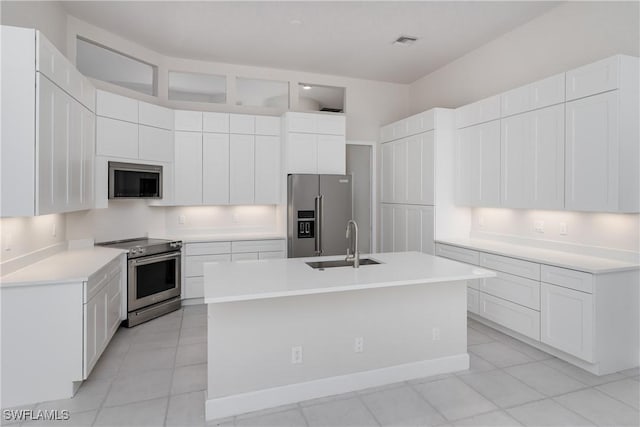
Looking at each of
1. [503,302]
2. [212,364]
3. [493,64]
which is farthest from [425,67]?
[212,364]

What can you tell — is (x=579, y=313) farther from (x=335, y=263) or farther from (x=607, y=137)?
(x=335, y=263)

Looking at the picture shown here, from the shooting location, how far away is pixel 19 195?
246 cm

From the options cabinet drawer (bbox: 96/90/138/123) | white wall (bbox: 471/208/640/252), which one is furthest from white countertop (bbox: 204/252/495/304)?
cabinet drawer (bbox: 96/90/138/123)

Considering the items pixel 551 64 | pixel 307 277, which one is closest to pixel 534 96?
pixel 551 64

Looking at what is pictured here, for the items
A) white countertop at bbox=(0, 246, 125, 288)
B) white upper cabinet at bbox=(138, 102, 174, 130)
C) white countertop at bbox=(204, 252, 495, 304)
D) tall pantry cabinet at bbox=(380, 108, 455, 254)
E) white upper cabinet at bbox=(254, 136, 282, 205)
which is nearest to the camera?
white countertop at bbox=(204, 252, 495, 304)

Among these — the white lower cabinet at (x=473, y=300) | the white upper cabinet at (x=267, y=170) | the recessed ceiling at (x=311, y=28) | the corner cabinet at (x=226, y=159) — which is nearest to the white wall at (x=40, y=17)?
the recessed ceiling at (x=311, y=28)

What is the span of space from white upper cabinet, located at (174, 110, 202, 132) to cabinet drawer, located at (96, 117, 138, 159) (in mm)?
610

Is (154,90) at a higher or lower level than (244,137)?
higher

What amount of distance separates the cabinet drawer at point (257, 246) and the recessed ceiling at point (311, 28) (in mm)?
2521

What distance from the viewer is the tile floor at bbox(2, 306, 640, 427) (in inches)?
91.4

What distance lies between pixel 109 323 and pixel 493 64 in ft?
16.6

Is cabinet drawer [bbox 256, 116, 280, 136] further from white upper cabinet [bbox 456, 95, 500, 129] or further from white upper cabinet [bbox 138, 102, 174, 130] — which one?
white upper cabinet [bbox 456, 95, 500, 129]

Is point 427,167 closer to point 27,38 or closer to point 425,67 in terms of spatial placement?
point 425,67

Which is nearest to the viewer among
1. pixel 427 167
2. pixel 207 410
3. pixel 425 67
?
pixel 207 410
